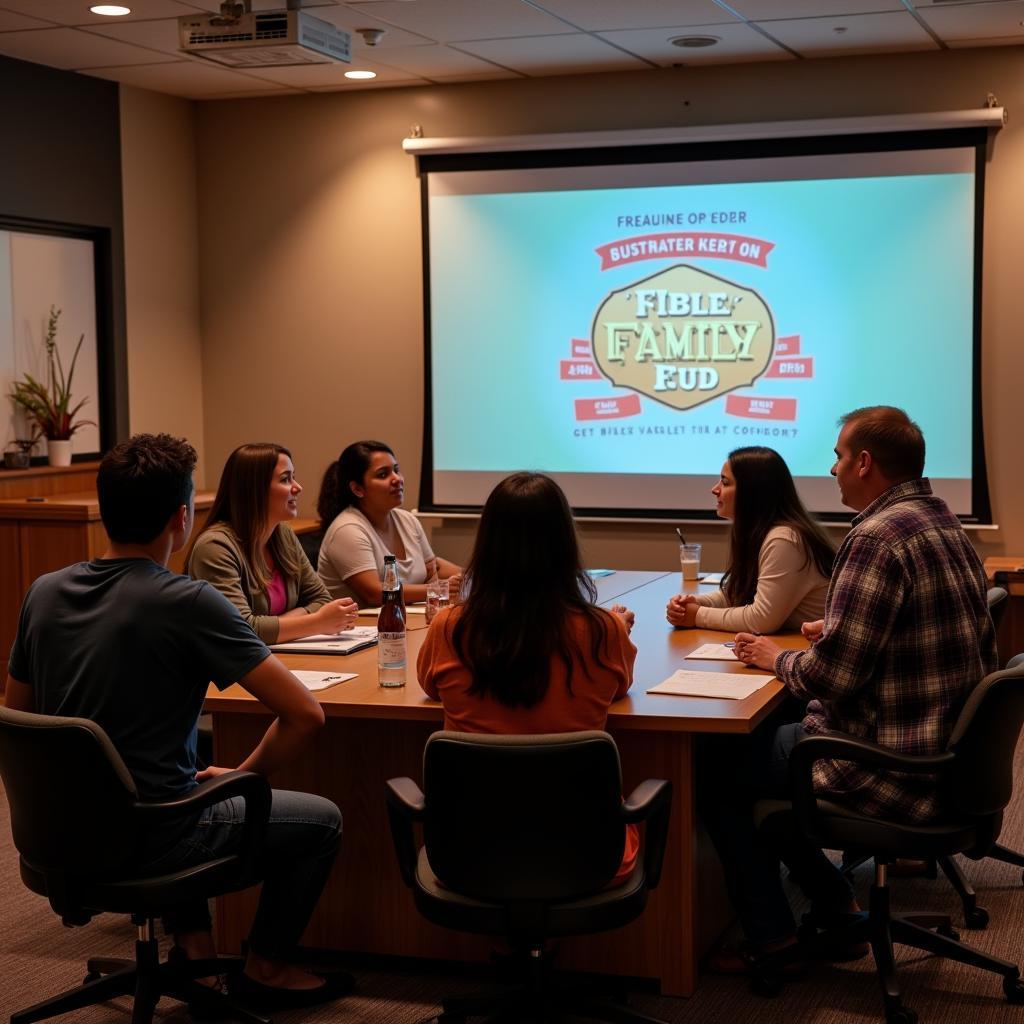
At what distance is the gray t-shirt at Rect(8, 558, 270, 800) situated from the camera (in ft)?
8.74

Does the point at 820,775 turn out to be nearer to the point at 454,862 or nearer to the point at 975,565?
the point at 975,565

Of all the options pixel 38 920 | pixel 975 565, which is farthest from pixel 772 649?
pixel 38 920

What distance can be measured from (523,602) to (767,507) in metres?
1.37

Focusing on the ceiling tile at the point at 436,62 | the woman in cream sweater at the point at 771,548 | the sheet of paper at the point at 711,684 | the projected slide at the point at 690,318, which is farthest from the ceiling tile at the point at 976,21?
the sheet of paper at the point at 711,684

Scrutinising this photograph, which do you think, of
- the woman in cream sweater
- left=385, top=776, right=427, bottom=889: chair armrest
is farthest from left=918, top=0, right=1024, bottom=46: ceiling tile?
left=385, top=776, right=427, bottom=889: chair armrest

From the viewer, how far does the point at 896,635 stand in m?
2.96

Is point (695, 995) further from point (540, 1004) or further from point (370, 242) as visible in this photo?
point (370, 242)

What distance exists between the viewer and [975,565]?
3.04 metres

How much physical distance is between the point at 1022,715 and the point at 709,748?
0.79 meters

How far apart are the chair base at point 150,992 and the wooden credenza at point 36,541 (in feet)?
11.0

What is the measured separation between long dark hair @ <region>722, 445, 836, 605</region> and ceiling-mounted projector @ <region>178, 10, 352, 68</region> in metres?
2.50

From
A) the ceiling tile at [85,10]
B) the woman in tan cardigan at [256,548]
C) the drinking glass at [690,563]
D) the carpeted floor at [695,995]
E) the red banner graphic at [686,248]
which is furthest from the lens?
the red banner graphic at [686,248]

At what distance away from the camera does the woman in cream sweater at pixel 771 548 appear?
3.86 m

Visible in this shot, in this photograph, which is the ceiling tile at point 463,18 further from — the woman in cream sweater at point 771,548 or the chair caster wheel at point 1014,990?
the chair caster wheel at point 1014,990
